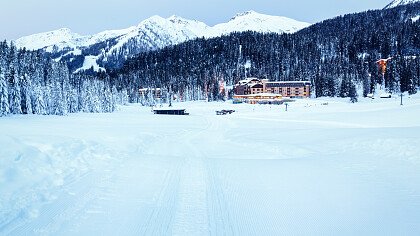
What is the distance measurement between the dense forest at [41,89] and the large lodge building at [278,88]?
63042mm

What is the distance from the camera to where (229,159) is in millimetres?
17547

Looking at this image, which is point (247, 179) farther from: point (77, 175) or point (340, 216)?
point (77, 175)

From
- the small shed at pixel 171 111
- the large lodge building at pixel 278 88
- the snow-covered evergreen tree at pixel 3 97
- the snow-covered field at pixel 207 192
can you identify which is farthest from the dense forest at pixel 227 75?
the snow-covered field at pixel 207 192

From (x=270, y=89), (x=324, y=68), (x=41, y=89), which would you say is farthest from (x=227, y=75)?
(x=41, y=89)

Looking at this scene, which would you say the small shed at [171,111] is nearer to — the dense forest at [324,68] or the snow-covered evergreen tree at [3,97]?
the snow-covered evergreen tree at [3,97]

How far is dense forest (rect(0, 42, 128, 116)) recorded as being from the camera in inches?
2329

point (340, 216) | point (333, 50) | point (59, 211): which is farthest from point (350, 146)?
point (333, 50)

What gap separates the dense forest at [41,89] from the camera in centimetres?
5916

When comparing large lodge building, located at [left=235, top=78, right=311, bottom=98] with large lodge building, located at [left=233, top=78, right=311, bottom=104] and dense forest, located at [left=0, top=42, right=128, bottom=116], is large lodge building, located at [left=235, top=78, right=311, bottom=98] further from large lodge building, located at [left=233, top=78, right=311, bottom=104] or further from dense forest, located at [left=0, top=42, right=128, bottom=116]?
dense forest, located at [left=0, top=42, right=128, bottom=116]

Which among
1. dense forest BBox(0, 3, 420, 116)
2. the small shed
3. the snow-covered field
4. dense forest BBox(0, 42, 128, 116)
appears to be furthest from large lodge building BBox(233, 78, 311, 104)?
the snow-covered field

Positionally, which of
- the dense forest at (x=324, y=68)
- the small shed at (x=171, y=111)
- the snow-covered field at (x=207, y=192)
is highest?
the dense forest at (x=324, y=68)

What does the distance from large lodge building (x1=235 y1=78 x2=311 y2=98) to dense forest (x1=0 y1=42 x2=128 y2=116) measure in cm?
6304

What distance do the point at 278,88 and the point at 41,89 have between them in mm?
93863

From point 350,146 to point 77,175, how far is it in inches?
612
